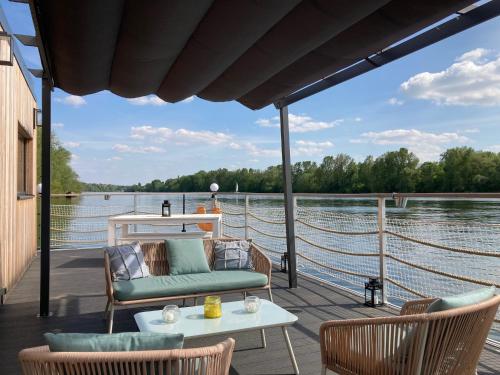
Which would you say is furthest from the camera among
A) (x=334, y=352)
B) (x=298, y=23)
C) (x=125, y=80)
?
(x=125, y=80)

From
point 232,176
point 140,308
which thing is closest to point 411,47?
point 140,308

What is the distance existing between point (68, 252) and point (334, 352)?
21.5 feet

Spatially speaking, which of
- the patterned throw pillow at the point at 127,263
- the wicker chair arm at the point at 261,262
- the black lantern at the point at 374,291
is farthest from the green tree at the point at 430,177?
the patterned throw pillow at the point at 127,263

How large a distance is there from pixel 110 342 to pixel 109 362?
0.06m

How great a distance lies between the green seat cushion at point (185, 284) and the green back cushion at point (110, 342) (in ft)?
5.86

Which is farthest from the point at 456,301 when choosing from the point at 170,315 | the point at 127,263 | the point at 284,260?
the point at 284,260

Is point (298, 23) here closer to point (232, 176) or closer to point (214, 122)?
point (232, 176)

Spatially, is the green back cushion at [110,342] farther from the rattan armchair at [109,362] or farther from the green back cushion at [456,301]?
the green back cushion at [456,301]

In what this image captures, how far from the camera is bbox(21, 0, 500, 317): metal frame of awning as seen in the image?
7.59 ft

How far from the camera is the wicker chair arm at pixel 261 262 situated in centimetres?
366

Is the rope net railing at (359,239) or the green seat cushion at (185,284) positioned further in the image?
the rope net railing at (359,239)

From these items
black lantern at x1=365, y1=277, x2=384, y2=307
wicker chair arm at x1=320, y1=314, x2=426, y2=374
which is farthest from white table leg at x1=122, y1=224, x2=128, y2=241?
wicker chair arm at x1=320, y1=314, x2=426, y2=374

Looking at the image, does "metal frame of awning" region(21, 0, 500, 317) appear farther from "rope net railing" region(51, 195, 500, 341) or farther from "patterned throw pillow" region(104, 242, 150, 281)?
"rope net railing" region(51, 195, 500, 341)

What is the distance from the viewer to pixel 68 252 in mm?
7395
